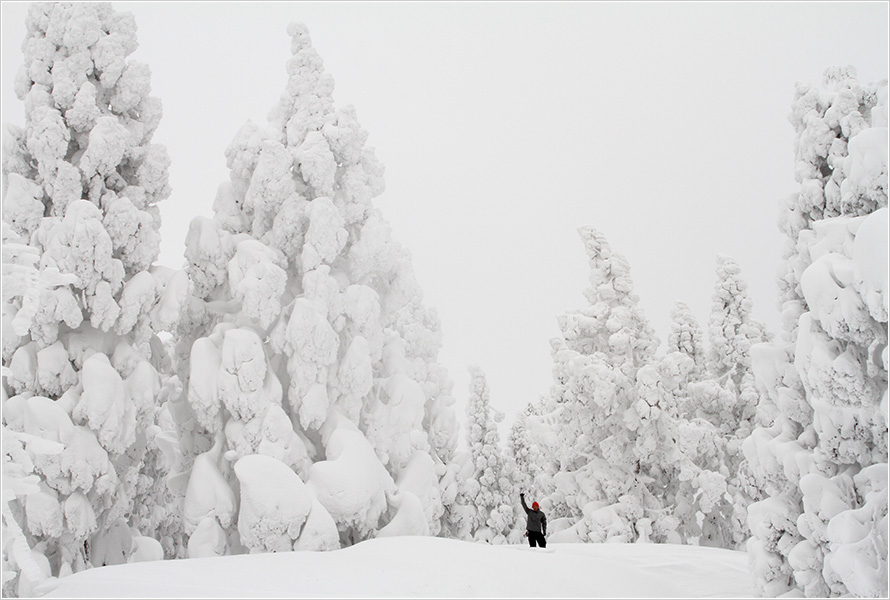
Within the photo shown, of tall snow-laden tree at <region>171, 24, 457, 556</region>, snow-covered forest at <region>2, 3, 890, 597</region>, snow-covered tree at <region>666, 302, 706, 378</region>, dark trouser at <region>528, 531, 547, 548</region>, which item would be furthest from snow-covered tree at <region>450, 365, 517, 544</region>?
tall snow-laden tree at <region>171, 24, 457, 556</region>

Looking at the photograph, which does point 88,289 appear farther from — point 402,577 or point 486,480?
point 486,480

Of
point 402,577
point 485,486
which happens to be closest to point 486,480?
point 485,486

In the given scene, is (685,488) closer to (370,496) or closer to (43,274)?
(370,496)

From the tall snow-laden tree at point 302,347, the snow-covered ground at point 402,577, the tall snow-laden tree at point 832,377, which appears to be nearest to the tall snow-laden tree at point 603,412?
the tall snow-laden tree at point 302,347

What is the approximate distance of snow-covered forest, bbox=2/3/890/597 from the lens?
10508mm

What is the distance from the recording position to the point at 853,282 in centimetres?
1005

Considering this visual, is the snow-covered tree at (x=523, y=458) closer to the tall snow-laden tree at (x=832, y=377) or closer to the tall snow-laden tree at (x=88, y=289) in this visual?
the tall snow-laden tree at (x=88, y=289)

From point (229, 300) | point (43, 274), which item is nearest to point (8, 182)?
point (229, 300)

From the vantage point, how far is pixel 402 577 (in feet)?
39.8

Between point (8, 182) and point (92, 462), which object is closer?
point (92, 462)

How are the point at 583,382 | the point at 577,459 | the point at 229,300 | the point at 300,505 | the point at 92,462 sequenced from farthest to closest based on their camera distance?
the point at 577,459
the point at 583,382
the point at 229,300
the point at 300,505
the point at 92,462

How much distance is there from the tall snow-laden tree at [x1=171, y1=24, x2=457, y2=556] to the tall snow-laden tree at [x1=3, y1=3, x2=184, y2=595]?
4.26 ft

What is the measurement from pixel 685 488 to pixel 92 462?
56.9 ft

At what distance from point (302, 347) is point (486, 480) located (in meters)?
12.5
